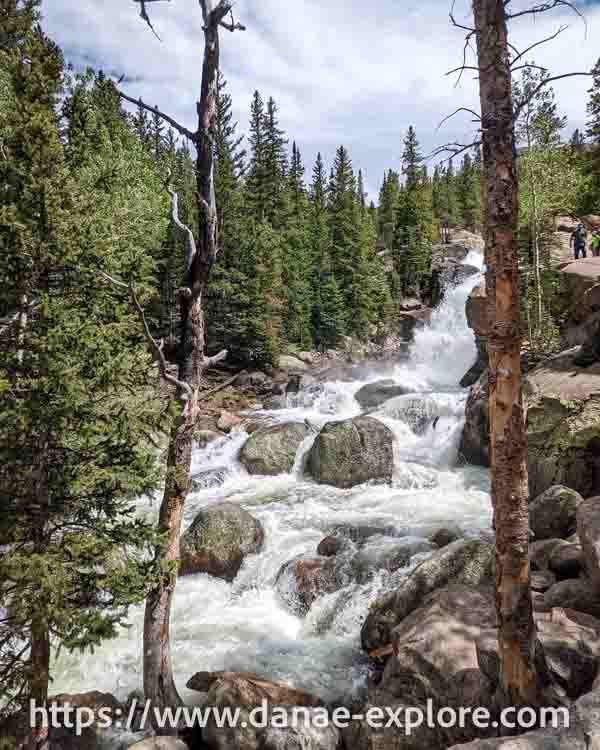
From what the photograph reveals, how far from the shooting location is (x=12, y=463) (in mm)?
5602

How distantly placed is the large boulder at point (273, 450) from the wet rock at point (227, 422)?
11.5ft

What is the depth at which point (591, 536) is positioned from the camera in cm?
654

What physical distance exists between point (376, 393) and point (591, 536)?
18050mm

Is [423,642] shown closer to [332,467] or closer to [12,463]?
[12,463]

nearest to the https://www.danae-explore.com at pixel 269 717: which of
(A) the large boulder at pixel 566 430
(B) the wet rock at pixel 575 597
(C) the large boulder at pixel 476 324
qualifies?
(B) the wet rock at pixel 575 597

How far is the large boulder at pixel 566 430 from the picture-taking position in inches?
446

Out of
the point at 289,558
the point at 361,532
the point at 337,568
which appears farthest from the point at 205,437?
the point at 337,568

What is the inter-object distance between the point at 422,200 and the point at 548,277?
→ 1129 inches

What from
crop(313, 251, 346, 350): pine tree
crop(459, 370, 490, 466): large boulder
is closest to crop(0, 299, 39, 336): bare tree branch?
crop(459, 370, 490, 466): large boulder

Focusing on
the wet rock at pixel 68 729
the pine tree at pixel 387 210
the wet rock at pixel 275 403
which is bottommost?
the wet rock at pixel 68 729

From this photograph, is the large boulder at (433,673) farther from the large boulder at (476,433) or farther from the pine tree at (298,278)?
the pine tree at (298,278)

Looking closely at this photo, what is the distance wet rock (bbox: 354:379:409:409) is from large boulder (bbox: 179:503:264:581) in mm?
12973

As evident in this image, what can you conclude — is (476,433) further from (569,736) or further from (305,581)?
(569,736)

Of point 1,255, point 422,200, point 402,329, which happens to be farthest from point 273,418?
point 422,200
